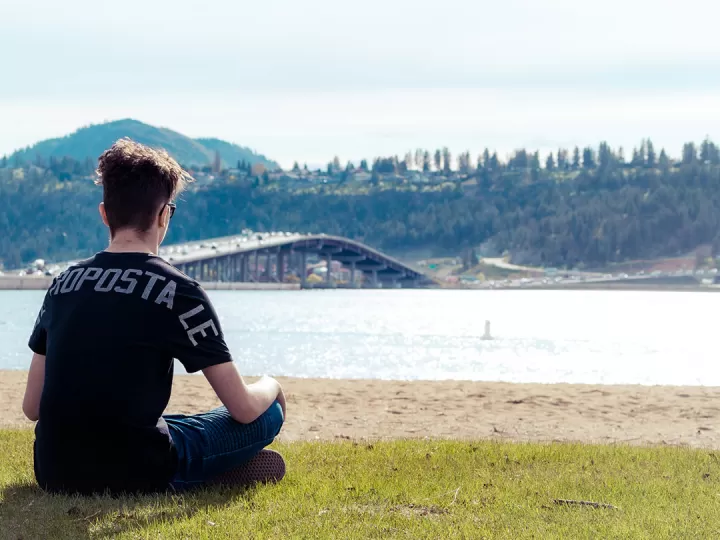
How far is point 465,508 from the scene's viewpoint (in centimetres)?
548

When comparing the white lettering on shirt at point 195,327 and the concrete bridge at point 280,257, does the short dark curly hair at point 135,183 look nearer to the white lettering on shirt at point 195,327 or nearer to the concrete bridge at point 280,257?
the white lettering on shirt at point 195,327

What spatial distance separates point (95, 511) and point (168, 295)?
46.2 inches

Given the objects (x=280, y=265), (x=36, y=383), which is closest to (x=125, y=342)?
(x=36, y=383)

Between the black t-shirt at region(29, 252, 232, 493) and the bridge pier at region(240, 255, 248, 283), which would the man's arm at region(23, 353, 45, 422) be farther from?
the bridge pier at region(240, 255, 248, 283)

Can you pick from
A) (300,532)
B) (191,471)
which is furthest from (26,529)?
(300,532)

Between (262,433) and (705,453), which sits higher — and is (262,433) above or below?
above

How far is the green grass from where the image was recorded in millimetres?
4898

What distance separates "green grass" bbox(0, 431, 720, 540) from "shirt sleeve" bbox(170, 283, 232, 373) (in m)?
0.78

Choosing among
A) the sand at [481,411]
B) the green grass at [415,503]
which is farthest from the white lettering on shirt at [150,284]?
the sand at [481,411]

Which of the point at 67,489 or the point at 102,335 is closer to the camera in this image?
the point at 102,335

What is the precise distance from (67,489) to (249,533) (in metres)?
1.15

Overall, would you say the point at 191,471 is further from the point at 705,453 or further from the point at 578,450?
the point at 705,453

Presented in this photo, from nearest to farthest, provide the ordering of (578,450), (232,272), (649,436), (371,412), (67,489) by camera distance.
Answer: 1. (67,489)
2. (578,450)
3. (649,436)
4. (371,412)
5. (232,272)

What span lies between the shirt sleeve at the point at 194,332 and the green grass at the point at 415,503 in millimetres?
783
